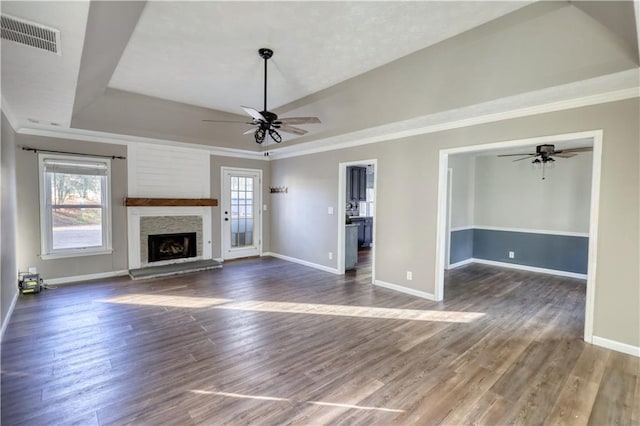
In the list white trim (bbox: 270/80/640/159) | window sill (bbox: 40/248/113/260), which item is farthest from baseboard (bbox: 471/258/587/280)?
window sill (bbox: 40/248/113/260)

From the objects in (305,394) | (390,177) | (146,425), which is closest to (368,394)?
(305,394)

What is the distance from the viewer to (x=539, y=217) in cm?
596

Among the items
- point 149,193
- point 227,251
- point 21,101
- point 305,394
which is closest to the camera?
point 305,394

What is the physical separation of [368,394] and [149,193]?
5402 millimetres

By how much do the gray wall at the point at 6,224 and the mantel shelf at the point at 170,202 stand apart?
5.13 ft

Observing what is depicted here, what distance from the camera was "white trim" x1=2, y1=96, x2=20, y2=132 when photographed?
10.6 feet

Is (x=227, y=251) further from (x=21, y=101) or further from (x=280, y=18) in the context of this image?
(x=280, y=18)

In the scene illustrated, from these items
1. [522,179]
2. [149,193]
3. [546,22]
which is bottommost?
[149,193]

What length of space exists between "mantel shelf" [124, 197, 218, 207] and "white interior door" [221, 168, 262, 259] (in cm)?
48

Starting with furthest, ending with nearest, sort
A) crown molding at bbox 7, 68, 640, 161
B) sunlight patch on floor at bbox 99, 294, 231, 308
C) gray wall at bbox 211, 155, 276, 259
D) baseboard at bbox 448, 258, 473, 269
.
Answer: gray wall at bbox 211, 155, 276, 259
baseboard at bbox 448, 258, 473, 269
sunlight patch on floor at bbox 99, 294, 231, 308
crown molding at bbox 7, 68, 640, 161

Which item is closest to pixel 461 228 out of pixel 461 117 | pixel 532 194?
pixel 532 194

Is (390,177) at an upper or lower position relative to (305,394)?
upper

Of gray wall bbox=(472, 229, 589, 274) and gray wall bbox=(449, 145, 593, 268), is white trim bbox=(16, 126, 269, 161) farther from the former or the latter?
gray wall bbox=(472, 229, 589, 274)

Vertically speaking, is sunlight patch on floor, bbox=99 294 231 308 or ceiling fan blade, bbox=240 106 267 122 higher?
ceiling fan blade, bbox=240 106 267 122
